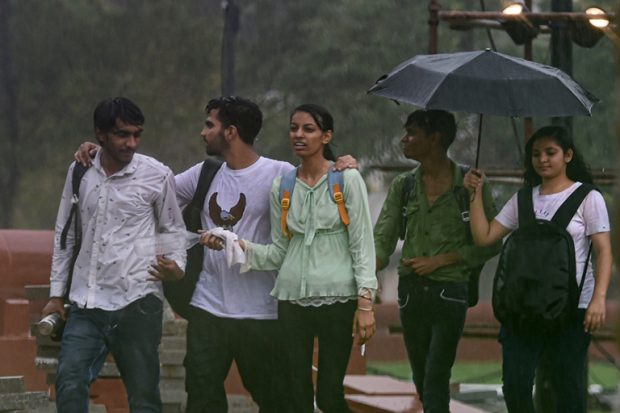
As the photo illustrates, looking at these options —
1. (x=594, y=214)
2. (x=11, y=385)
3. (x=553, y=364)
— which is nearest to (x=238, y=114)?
(x=594, y=214)

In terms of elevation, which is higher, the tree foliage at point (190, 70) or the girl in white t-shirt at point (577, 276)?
the tree foliage at point (190, 70)

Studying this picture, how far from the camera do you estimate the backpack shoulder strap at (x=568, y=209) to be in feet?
23.8

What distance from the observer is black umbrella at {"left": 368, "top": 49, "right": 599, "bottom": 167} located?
773 cm

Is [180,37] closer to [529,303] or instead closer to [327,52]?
[327,52]

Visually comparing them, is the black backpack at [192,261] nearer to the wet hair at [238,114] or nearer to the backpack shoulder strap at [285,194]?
the wet hair at [238,114]

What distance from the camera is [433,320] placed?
25.5 feet

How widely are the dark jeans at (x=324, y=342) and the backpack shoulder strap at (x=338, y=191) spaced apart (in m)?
0.37

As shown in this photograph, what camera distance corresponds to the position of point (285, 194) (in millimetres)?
7250

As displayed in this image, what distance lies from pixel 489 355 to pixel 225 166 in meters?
20.9

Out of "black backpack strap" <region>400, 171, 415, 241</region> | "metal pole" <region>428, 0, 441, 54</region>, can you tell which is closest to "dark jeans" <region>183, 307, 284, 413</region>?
"black backpack strap" <region>400, 171, 415, 241</region>

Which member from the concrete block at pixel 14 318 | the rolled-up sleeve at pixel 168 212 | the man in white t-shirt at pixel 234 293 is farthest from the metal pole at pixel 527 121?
the rolled-up sleeve at pixel 168 212

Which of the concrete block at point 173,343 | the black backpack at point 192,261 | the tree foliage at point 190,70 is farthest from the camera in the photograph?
the tree foliage at point 190,70

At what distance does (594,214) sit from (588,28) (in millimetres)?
5122

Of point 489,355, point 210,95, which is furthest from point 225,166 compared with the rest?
point 210,95
